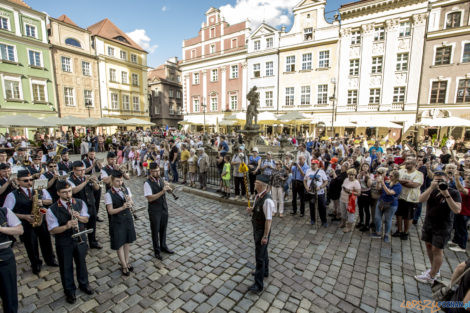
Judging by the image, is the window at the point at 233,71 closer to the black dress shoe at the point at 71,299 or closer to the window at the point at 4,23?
the window at the point at 4,23

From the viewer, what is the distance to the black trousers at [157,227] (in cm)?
507

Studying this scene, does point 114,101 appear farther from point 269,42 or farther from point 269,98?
point 269,42

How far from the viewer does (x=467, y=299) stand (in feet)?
6.94

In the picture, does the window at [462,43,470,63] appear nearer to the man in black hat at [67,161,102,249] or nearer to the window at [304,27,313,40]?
the window at [304,27,313,40]

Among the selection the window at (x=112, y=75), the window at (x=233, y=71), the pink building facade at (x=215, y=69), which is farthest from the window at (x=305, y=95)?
the window at (x=112, y=75)

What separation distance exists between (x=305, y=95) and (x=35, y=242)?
94.3 ft

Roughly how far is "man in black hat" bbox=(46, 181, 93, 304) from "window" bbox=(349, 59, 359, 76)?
28628mm

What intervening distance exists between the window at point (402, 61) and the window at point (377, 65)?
1572 millimetres

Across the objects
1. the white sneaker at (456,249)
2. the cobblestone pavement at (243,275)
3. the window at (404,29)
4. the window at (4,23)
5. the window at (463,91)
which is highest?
the window at (4,23)

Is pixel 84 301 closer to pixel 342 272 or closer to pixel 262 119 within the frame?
pixel 342 272

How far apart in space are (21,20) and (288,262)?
118 ft

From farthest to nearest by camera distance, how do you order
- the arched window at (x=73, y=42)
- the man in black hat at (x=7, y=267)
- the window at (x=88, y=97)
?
the window at (x=88, y=97), the arched window at (x=73, y=42), the man in black hat at (x=7, y=267)

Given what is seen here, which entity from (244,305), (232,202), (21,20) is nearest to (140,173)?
(232,202)

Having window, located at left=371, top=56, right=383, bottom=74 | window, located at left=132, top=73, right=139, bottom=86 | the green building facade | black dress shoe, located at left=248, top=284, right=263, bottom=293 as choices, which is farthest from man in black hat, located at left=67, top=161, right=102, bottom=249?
window, located at left=132, top=73, right=139, bottom=86
